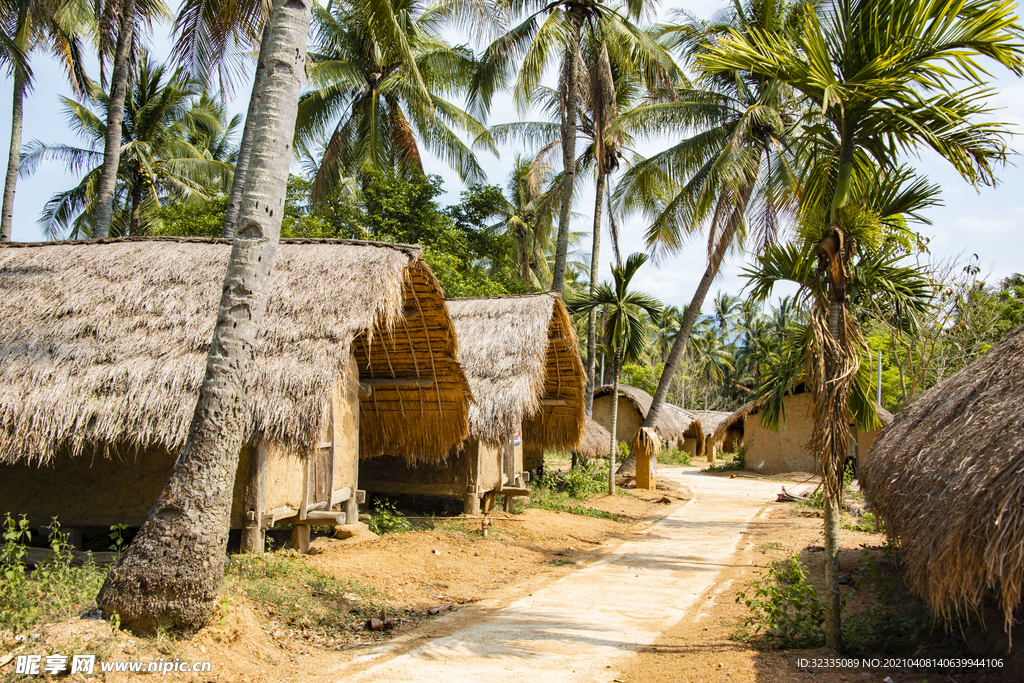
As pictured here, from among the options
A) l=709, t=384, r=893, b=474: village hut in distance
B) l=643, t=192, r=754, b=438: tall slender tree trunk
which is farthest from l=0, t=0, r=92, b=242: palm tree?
l=709, t=384, r=893, b=474: village hut in distance

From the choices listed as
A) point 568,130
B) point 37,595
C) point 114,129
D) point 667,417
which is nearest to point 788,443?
point 667,417

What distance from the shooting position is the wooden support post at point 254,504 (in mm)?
6652

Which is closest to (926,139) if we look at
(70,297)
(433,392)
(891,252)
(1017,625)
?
(891,252)

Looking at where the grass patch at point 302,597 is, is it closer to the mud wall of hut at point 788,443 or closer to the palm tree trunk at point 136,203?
the palm tree trunk at point 136,203

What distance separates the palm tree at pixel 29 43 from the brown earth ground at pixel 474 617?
906 cm

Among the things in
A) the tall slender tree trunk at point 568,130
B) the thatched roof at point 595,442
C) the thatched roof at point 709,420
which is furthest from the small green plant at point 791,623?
the thatched roof at point 709,420

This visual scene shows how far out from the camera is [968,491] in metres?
3.71

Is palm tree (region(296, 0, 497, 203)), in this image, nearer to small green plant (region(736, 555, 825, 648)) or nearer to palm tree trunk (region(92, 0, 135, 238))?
palm tree trunk (region(92, 0, 135, 238))

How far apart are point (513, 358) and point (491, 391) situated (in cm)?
67

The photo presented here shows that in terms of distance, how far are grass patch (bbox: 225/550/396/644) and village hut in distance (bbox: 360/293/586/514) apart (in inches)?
132

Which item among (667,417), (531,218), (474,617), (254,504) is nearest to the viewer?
(474,617)

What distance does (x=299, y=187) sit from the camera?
1909cm

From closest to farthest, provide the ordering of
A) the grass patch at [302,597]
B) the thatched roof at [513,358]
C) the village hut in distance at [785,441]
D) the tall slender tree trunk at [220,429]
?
the tall slender tree trunk at [220,429]
the grass patch at [302,597]
the thatched roof at [513,358]
the village hut in distance at [785,441]

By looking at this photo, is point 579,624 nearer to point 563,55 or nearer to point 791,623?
point 791,623
